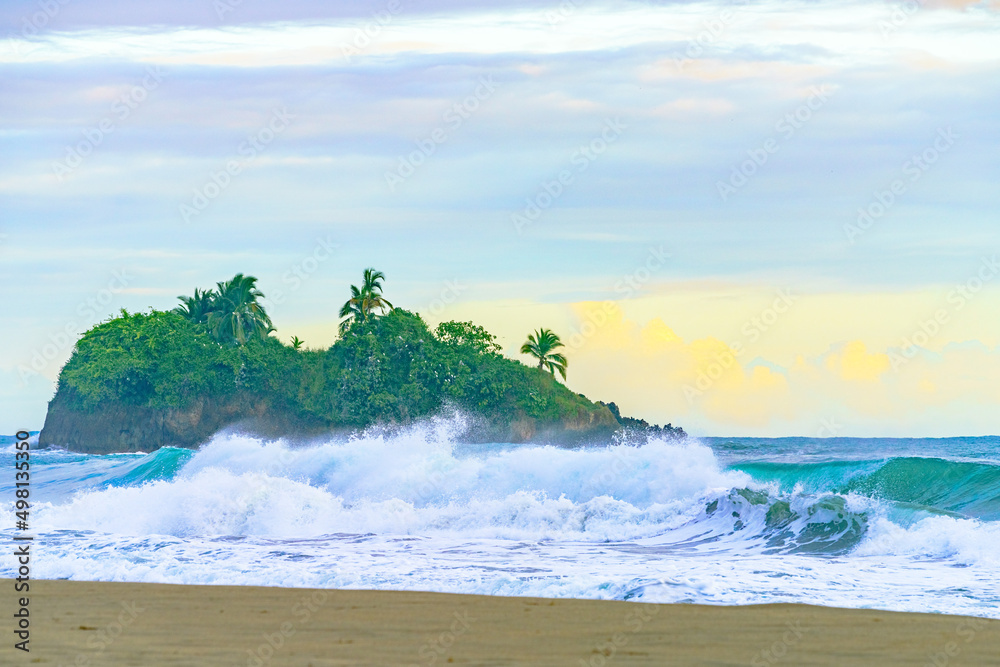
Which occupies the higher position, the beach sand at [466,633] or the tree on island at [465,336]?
the tree on island at [465,336]

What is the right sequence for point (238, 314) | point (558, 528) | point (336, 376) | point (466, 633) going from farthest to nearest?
point (238, 314) < point (336, 376) < point (558, 528) < point (466, 633)

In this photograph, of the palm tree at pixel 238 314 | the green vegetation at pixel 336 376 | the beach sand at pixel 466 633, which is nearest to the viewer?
the beach sand at pixel 466 633

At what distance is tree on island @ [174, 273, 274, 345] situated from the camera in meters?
62.7

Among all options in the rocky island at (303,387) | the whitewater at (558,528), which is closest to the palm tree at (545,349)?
the rocky island at (303,387)

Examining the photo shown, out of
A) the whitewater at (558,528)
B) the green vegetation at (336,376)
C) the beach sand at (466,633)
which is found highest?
the green vegetation at (336,376)

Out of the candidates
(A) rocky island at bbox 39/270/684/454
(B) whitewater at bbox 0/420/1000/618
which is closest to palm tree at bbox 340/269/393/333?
(A) rocky island at bbox 39/270/684/454

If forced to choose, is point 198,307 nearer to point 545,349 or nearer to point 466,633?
point 545,349

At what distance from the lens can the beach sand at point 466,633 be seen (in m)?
7.37

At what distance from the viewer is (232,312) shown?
207 ft

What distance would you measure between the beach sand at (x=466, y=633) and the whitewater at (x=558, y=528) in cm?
86

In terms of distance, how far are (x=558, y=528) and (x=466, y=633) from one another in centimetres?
793

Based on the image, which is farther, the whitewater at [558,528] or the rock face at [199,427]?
the rock face at [199,427]

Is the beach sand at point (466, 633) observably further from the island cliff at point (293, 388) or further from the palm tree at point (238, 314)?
the palm tree at point (238, 314)

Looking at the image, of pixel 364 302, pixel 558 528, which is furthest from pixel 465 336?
pixel 558 528
